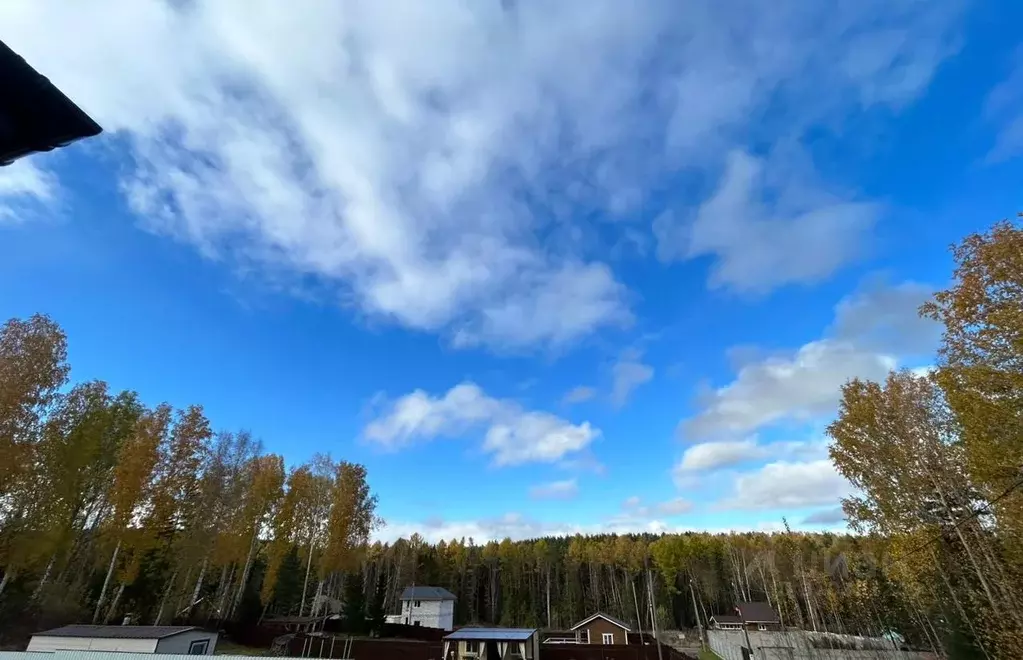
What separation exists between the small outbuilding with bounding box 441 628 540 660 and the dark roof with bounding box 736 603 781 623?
103 ft

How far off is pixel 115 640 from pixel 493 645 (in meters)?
19.4

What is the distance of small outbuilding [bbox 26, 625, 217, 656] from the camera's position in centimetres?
1925

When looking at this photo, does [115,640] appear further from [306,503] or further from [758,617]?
[758,617]

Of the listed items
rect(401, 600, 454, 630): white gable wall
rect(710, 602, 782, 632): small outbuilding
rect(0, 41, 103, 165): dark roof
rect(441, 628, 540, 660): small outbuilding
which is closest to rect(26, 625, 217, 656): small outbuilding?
rect(441, 628, 540, 660): small outbuilding

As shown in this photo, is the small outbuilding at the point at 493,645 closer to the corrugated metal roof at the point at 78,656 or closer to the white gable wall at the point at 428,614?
the corrugated metal roof at the point at 78,656

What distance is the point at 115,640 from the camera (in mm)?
19312

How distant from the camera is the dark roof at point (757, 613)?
47.1 m

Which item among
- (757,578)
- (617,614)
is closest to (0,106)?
(617,614)

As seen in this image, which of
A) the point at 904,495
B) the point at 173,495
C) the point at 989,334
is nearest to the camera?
the point at 989,334

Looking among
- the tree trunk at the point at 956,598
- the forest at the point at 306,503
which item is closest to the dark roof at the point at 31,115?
the forest at the point at 306,503

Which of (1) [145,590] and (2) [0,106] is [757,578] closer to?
(1) [145,590]

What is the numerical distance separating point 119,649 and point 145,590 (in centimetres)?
1608

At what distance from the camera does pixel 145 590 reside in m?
31.4

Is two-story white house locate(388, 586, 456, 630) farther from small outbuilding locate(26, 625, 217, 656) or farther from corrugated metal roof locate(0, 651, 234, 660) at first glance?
corrugated metal roof locate(0, 651, 234, 660)
